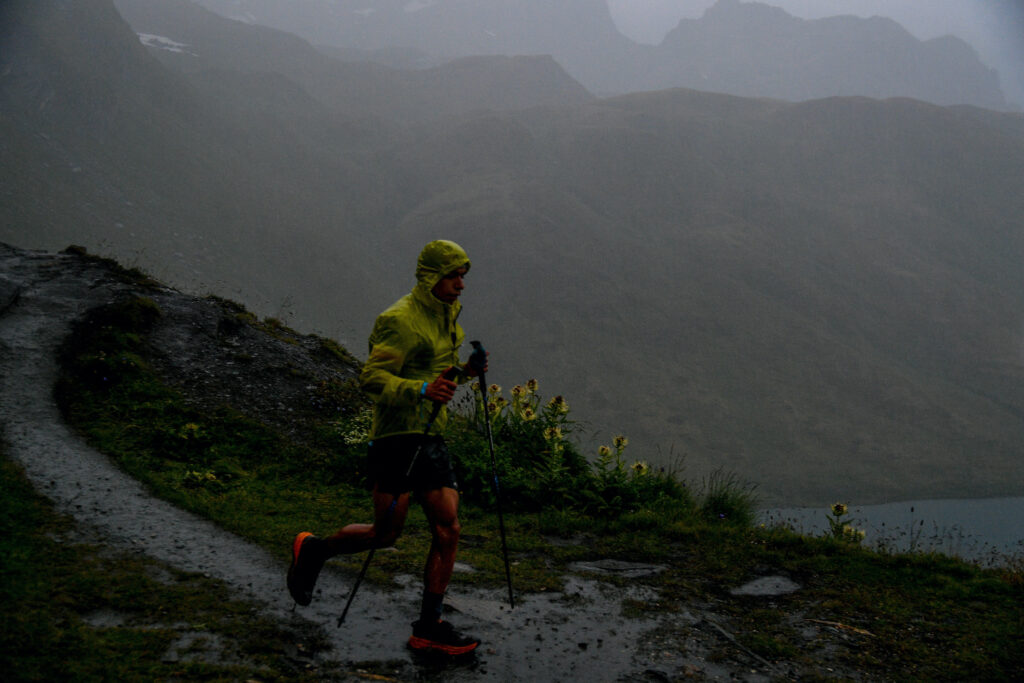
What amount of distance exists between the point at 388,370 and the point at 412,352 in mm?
211

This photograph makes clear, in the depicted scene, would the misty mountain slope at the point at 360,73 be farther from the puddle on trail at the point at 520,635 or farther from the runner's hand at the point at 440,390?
the runner's hand at the point at 440,390

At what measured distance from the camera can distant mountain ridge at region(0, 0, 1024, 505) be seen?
6912 cm

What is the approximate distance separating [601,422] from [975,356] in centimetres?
6671

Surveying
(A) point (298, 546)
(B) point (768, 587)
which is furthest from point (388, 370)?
(B) point (768, 587)

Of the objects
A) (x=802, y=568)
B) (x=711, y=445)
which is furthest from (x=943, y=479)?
(x=802, y=568)

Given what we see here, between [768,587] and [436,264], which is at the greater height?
[436,264]

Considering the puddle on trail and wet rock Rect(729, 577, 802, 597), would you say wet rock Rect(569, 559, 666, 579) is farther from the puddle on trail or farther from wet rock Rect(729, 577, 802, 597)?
wet rock Rect(729, 577, 802, 597)

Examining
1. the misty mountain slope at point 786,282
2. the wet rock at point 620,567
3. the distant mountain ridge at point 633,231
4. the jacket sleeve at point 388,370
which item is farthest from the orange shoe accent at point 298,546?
the misty mountain slope at point 786,282

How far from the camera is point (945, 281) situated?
107m

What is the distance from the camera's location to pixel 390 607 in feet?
16.6

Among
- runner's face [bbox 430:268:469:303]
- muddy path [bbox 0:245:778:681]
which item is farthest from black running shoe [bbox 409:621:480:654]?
runner's face [bbox 430:268:469:303]

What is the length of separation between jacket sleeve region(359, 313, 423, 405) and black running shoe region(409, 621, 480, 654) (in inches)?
62.7

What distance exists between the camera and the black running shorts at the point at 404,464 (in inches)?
172

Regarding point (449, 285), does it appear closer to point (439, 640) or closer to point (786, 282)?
point (439, 640)
